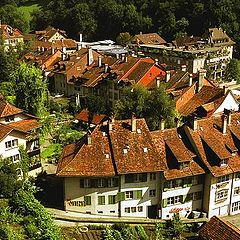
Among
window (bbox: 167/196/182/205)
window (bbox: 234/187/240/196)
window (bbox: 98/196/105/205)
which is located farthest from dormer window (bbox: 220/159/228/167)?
window (bbox: 98/196/105/205)

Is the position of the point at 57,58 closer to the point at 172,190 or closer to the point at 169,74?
the point at 169,74

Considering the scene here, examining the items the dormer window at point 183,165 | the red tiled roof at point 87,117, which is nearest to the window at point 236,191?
the dormer window at point 183,165

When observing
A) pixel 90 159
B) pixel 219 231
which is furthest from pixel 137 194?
pixel 219 231

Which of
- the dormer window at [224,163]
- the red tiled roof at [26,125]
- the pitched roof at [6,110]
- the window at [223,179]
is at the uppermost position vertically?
the pitched roof at [6,110]

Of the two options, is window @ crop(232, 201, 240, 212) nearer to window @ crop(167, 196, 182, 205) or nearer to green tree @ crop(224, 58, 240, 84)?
window @ crop(167, 196, 182, 205)

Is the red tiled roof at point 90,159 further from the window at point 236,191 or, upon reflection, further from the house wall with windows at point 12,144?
the window at point 236,191

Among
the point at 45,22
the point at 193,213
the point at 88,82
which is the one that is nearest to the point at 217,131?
the point at 193,213
